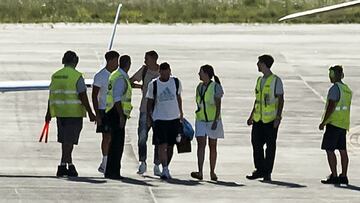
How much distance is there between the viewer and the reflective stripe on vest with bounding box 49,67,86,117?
51.3 feet

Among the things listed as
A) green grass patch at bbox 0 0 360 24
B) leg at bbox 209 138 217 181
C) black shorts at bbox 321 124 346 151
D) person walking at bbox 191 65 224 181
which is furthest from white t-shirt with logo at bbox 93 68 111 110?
green grass patch at bbox 0 0 360 24

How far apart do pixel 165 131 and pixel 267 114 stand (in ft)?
4.36

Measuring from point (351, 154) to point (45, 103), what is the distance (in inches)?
295

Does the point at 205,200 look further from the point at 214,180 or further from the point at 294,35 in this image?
the point at 294,35

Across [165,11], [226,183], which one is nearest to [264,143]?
[226,183]

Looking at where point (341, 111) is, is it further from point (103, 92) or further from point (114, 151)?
point (103, 92)

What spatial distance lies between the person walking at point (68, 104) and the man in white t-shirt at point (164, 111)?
2.58 feet

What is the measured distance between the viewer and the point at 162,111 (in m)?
15.7

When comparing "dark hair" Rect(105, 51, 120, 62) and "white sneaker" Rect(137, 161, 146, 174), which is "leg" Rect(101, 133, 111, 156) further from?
"dark hair" Rect(105, 51, 120, 62)

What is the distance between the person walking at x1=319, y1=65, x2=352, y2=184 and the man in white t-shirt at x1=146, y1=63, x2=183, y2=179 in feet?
6.08

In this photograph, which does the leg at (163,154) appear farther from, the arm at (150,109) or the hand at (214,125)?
the hand at (214,125)

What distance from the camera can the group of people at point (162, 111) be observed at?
15.6 metres

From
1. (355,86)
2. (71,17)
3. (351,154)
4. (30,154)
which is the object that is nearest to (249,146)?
(351,154)

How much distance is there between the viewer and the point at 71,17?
46531mm
